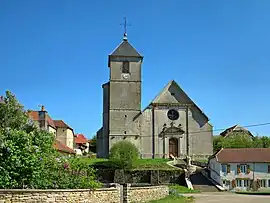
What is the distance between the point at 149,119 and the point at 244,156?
1485cm

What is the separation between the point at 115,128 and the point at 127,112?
2.66 m

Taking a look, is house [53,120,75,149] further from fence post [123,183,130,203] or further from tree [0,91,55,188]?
tree [0,91,55,188]

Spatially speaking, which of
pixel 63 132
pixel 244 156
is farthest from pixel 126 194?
pixel 63 132

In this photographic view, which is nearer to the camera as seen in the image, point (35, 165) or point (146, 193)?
point (35, 165)

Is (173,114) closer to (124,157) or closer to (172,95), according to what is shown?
(172,95)

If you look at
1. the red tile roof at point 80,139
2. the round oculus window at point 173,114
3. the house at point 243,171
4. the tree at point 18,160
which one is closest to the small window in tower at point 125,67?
the round oculus window at point 173,114

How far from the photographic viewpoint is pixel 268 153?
147 feet

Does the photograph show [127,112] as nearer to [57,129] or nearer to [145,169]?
[145,169]

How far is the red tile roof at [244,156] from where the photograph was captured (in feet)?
144

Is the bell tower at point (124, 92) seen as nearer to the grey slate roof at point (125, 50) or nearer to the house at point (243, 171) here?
the grey slate roof at point (125, 50)

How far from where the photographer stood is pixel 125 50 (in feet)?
189

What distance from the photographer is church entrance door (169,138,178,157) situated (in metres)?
55.5

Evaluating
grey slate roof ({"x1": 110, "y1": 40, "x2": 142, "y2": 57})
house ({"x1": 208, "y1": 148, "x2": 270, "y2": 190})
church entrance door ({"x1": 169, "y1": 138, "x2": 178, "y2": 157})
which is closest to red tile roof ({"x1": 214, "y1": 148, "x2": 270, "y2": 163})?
house ({"x1": 208, "y1": 148, "x2": 270, "y2": 190})

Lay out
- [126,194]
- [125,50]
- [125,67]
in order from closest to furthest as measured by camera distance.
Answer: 1. [126,194]
2. [125,67]
3. [125,50]
